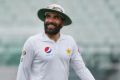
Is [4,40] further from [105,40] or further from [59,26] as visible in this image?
[59,26]

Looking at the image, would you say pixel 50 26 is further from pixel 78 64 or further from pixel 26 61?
pixel 78 64

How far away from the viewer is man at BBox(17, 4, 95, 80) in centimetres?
555

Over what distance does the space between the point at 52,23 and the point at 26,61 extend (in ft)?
1.36

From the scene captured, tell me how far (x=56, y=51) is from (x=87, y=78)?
20.9 inches

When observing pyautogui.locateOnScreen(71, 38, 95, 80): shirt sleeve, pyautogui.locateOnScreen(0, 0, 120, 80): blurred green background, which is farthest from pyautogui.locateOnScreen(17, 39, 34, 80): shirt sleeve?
pyautogui.locateOnScreen(0, 0, 120, 80): blurred green background

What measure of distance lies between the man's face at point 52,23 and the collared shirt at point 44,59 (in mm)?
100

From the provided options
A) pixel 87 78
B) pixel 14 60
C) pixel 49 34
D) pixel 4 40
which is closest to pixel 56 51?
pixel 49 34

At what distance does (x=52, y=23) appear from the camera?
18.2 ft

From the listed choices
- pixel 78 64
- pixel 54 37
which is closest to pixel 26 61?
pixel 54 37

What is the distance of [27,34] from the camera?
3019cm

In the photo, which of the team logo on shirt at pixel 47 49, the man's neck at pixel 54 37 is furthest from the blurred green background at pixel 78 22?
the team logo on shirt at pixel 47 49

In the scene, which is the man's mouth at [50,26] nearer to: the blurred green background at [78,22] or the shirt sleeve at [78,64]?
the shirt sleeve at [78,64]

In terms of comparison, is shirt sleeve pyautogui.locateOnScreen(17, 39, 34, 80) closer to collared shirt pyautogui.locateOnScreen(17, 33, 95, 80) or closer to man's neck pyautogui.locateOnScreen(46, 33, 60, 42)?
collared shirt pyautogui.locateOnScreen(17, 33, 95, 80)

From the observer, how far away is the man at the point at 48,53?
555cm
